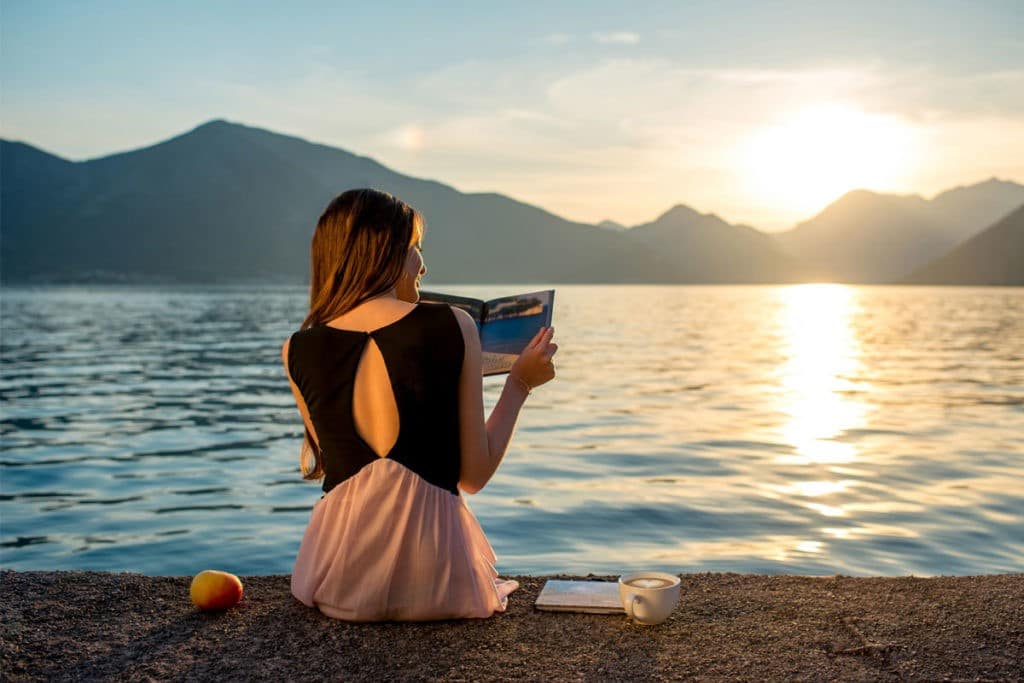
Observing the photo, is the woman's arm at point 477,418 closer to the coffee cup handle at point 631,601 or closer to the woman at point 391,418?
the woman at point 391,418

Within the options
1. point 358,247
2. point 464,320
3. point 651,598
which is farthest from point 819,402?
point 358,247

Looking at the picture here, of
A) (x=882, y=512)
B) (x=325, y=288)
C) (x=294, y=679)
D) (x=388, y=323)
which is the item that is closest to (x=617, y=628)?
(x=294, y=679)

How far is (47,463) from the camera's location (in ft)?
42.1

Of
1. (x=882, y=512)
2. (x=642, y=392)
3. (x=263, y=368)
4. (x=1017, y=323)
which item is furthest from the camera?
(x=1017, y=323)

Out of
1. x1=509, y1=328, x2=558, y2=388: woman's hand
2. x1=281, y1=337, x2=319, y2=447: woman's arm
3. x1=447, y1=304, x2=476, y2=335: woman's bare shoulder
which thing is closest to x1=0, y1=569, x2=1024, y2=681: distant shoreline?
x1=281, y1=337, x2=319, y2=447: woman's arm

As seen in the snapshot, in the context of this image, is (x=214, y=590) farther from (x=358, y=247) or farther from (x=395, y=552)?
(x=358, y=247)

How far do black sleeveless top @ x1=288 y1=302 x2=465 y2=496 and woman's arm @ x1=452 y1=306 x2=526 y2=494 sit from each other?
0.03 metres

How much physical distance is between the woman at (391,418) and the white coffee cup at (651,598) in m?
0.63

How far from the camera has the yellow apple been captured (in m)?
4.61

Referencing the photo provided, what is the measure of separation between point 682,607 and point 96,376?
72.5ft

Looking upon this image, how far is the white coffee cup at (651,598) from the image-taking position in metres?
4.22

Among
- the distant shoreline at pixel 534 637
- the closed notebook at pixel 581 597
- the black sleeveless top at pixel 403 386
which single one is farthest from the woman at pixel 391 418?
the closed notebook at pixel 581 597

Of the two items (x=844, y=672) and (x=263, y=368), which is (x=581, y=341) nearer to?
(x=263, y=368)

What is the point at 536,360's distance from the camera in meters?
4.09
